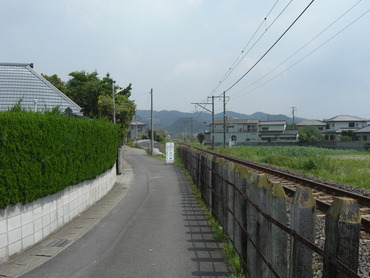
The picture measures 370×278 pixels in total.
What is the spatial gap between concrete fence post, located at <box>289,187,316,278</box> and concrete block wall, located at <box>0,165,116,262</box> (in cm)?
492

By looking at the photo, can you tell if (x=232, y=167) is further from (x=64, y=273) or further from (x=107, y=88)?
(x=107, y=88)

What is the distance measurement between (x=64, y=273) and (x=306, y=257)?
4.07 metres

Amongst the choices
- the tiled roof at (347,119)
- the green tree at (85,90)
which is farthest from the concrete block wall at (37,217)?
the tiled roof at (347,119)

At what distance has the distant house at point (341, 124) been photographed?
9032cm

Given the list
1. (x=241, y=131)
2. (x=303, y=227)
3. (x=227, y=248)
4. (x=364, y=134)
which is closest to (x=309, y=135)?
(x=364, y=134)

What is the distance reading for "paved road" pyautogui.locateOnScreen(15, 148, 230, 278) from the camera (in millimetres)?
5449

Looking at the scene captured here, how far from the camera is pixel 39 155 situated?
23.1ft

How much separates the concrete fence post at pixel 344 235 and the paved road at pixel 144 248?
305cm

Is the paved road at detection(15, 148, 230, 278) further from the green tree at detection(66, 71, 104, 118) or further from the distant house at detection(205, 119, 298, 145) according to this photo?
the distant house at detection(205, 119, 298, 145)

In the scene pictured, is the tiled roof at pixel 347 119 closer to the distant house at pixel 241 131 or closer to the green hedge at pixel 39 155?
the distant house at pixel 241 131

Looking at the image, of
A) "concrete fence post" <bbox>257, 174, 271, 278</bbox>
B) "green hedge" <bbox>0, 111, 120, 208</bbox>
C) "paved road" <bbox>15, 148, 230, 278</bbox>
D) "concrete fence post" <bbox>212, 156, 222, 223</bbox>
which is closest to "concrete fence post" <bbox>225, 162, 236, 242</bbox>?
"paved road" <bbox>15, 148, 230, 278</bbox>

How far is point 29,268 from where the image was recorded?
223 inches

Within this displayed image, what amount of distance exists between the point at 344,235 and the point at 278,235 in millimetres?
1348

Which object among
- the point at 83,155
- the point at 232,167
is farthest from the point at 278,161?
the point at 232,167
